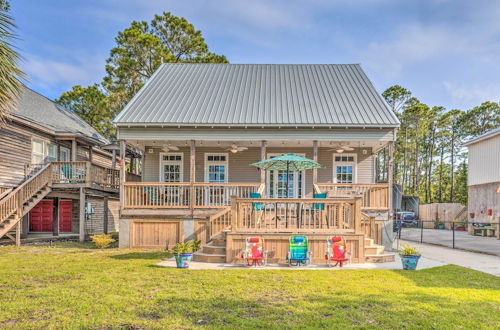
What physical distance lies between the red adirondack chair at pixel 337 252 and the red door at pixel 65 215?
16.2 metres

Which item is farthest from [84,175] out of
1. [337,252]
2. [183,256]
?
[337,252]

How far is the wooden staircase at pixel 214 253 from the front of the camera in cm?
907

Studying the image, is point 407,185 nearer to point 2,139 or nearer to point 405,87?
point 405,87

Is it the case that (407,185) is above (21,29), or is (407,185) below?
below

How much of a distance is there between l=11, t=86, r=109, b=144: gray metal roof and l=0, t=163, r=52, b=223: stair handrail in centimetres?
243

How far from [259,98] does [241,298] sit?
1047 cm

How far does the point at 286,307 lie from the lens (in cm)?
497

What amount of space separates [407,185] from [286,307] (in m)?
39.4

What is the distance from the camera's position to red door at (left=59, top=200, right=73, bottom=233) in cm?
1945

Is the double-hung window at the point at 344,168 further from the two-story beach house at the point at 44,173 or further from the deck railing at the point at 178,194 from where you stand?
the two-story beach house at the point at 44,173

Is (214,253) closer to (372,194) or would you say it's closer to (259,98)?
(372,194)

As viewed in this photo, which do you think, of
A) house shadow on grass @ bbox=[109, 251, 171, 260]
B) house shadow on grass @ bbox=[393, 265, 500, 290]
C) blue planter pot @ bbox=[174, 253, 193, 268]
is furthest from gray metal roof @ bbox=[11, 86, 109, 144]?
house shadow on grass @ bbox=[393, 265, 500, 290]

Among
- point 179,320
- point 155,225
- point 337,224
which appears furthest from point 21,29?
point 337,224

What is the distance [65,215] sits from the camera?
64.2 ft
